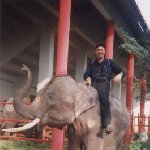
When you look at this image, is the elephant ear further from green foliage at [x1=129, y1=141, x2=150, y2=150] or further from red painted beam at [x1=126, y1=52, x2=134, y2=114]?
red painted beam at [x1=126, y1=52, x2=134, y2=114]

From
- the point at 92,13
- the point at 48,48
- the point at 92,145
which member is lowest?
the point at 92,145

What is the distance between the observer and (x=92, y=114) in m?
6.69

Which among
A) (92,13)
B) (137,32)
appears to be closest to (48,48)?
(92,13)

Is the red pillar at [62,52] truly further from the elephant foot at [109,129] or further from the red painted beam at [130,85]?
the red painted beam at [130,85]

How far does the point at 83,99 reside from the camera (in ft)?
21.6

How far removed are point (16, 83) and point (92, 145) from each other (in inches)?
616

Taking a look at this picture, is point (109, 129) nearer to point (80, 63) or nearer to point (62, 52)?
point (62, 52)

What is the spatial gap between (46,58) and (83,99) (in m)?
6.59

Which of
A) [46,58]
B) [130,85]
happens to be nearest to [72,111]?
[46,58]

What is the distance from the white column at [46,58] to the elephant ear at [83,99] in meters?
5.92

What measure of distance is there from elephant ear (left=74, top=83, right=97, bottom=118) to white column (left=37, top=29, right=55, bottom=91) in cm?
592

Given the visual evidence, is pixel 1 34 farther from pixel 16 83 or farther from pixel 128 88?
pixel 16 83

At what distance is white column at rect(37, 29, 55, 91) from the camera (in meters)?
Result: 12.8

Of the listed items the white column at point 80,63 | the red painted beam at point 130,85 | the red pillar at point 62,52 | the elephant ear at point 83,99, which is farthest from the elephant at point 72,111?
the white column at point 80,63
